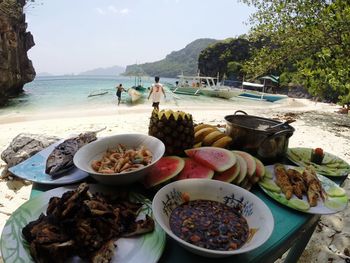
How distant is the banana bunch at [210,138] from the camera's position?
78.2 inches

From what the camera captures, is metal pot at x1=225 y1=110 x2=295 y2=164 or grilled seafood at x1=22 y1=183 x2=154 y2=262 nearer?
grilled seafood at x1=22 y1=183 x2=154 y2=262

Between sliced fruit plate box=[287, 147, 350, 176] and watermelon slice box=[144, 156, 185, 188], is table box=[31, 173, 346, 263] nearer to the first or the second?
watermelon slice box=[144, 156, 185, 188]

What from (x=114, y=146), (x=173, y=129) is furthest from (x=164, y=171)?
(x=114, y=146)

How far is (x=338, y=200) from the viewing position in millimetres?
1438

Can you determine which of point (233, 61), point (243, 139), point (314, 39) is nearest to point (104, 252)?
point (243, 139)

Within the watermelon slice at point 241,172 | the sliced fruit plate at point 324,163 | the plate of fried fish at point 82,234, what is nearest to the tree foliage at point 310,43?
the sliced fruit plate at point 324,163

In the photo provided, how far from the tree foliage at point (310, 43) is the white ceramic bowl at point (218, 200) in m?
4.58

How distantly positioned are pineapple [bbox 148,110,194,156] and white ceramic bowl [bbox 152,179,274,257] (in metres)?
0.55

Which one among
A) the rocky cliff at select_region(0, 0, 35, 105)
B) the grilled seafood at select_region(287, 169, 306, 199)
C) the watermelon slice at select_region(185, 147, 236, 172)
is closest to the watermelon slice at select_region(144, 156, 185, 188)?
the watermelon slice at select_region(185, 147, 236, 172)

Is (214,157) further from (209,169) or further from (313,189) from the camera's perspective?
(313,189)

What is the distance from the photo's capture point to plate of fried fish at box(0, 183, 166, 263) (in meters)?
0.90

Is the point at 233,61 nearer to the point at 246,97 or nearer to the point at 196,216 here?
the point at 246,97

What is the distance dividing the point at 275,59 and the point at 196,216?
667 cm

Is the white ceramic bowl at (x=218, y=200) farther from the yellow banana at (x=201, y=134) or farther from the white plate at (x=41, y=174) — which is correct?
the yellow banana at (x=201, y=134)
